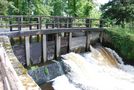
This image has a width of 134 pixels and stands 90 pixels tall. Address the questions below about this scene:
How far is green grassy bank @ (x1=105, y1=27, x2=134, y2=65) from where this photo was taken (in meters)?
16.4

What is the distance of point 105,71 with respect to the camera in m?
13.8

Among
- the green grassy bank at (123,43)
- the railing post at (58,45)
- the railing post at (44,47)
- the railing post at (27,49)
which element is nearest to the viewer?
the railing post at (27,49)

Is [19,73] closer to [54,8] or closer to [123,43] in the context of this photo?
[123,43]

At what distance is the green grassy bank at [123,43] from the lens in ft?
53.8

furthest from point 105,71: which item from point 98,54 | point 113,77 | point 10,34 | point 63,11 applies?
point 63,11

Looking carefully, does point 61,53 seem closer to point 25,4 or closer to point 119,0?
point 119,0

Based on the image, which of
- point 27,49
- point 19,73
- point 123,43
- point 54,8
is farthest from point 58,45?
point 54,8

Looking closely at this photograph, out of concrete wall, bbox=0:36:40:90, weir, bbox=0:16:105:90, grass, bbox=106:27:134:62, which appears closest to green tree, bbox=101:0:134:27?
grass, bbox=106:27:134:62

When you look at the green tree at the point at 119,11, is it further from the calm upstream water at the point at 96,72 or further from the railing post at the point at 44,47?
the railing post at the point at 44,47

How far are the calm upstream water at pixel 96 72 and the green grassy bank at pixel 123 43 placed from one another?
1.57ft

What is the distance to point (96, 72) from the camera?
526 inches

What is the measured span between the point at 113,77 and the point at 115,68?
2.16 meters

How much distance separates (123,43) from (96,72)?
4.49 metres

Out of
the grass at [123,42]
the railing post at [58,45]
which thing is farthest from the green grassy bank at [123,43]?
the railing post at [58,45]
